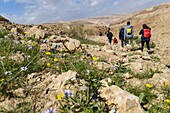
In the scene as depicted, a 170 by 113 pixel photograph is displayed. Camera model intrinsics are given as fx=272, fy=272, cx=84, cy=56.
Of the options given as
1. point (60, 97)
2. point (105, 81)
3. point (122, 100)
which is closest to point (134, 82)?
point (105, 81)

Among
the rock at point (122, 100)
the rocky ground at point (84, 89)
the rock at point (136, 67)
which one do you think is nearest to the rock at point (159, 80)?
the rocky ground at point (84, 89)

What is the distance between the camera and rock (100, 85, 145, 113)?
9.87 ft

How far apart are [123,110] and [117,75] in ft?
4.20

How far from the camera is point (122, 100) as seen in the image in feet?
10.2

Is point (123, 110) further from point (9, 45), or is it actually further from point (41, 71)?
point (9, 45)

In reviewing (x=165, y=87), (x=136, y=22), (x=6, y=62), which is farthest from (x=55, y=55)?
(x=136, y=22)

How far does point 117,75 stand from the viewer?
14.0 ft

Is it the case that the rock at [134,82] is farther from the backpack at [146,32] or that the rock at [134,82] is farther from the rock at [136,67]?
the backpack at [146,32]

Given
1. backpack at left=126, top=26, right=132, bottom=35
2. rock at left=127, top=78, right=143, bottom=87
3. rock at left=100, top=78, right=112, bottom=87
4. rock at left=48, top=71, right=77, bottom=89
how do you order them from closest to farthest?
rock at left=48, top=71, right=77, bottom=89, rock at left=100, top=78, right=112, bottom=87, rock at left=127, top=78, right=143, bottom=87, backpack at left=126, top=26, right=132, bottom=35

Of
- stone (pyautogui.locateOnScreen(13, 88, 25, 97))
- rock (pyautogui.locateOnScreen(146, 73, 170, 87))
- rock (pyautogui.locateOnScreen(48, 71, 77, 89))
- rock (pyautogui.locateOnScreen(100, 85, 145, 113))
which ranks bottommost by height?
rock (pyautogui.locateOnScreen(146, 73, 170, 87))

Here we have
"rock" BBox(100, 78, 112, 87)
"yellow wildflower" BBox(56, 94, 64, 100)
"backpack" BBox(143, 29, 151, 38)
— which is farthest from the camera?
"backpack" BBox(143, 29, 151, 38)

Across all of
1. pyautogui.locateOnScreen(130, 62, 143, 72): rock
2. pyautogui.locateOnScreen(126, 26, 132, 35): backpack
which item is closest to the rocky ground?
pyautogui.locateOnScreen(130, 62, 143, 72): rock

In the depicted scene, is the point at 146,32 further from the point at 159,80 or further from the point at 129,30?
the point at 159,80

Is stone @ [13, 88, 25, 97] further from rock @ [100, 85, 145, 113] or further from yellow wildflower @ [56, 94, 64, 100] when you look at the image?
rock @ [100, 85, 145, 113]
